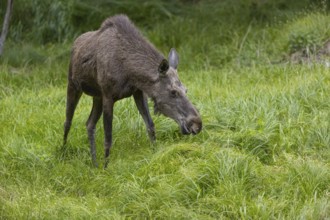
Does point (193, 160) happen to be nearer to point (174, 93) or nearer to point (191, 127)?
point (191, 127)

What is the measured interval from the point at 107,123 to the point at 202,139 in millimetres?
1109

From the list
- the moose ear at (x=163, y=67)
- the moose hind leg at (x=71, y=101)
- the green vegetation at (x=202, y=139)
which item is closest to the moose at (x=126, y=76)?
the moose ear at (x=163, y=67)

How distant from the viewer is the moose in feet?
25.0

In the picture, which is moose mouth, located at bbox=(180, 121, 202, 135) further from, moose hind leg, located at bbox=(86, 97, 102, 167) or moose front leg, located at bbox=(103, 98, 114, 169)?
moose hind leg, located at bbox=(86, 97, 102, 167)

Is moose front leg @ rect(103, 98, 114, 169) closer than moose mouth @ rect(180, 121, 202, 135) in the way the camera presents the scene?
No

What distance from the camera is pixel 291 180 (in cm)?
671

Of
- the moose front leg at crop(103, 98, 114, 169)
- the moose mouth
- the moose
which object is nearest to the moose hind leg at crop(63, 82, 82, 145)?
the moose

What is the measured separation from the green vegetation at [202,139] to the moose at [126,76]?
35cm

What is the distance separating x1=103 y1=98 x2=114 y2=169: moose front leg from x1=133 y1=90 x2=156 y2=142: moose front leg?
469 millimetres

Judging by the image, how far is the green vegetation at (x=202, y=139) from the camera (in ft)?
21.5

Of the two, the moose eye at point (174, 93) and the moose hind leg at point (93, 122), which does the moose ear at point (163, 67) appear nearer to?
the moose eye at point (174, 93)

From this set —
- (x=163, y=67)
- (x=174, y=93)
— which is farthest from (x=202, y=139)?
(x=163, y=67)

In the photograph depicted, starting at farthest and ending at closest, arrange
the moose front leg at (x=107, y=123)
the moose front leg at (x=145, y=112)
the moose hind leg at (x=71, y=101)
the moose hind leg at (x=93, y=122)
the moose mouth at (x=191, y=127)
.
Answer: the moose hind leg at (x=71, y=101) < the moose hind leg at (x=93, y=122) < the moose front leg at (x=145, y=112) < the moose front leg at (x=107, y=123) < the moose mouth at (x=191, y=127)

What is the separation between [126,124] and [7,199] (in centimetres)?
218
